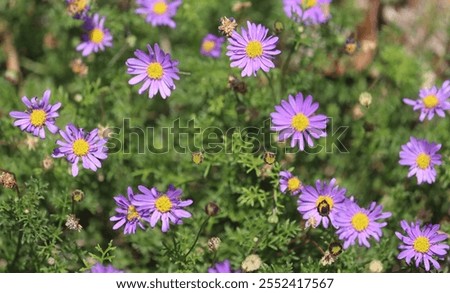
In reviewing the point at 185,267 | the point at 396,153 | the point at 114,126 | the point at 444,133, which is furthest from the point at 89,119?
the point at 444,133

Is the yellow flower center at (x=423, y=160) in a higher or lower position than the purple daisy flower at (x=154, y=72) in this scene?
lower

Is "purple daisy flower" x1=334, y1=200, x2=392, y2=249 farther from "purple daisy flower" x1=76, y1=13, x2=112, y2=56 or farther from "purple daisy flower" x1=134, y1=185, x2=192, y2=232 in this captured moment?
"purple daisy flower" x1=76, y1=13, x2=112, y2=56

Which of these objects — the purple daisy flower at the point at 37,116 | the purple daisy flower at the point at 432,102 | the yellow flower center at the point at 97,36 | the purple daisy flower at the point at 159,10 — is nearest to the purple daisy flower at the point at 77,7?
the yellow flower center at the point at 97,36

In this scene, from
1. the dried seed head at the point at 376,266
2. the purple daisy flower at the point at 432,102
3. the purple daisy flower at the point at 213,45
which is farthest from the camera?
the purple daisy flower at the point at 213,45

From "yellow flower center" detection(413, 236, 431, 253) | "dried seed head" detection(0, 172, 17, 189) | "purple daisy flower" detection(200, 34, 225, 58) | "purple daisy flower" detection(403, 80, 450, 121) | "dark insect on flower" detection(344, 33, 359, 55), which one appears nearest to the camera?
"dried seed head" detection(0, 172, 17, 189)

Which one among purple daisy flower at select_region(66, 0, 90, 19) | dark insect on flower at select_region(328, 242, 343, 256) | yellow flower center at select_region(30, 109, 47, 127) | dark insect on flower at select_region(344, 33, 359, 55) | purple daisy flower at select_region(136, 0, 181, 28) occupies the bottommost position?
dark insect on flower at select_region(328, 242, 343, 256)

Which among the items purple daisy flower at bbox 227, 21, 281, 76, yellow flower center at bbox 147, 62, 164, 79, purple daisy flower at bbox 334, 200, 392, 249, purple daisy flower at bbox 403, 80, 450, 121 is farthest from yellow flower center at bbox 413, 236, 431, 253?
yellow flower center at bbox 147, 62, 164, 79

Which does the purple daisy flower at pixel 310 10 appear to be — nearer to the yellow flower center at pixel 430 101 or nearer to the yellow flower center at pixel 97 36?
the yellow flower center at pixel 430 101
